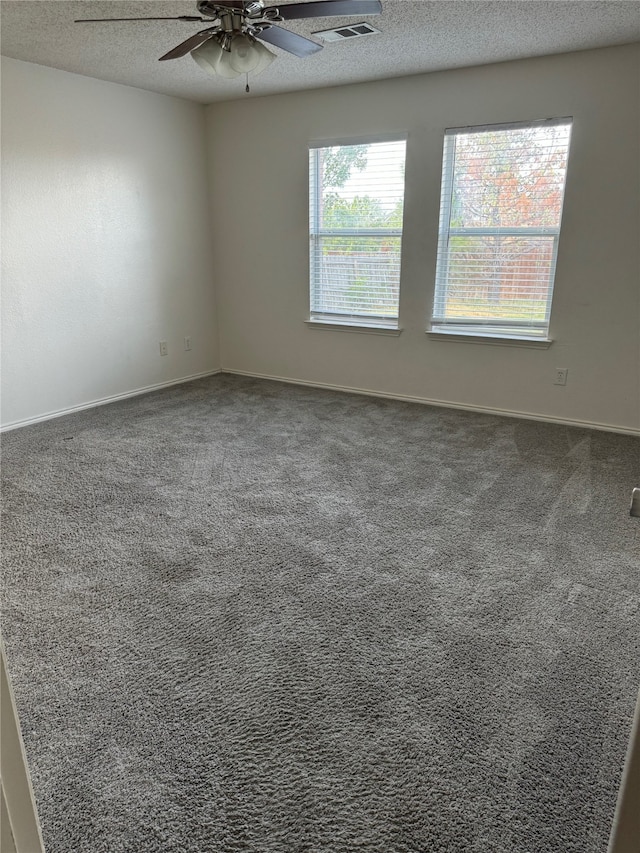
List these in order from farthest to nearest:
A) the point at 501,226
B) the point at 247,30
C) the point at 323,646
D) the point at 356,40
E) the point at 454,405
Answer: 1. the point at 454,405
2. the point at 501,226
3. the point at 356,40
4. the point at 247,30
5. the point at 323,646

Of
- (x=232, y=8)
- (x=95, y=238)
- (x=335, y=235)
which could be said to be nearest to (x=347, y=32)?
(x=232, y=8)

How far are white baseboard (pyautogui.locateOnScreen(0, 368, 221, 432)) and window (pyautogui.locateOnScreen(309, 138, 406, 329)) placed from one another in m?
1.47

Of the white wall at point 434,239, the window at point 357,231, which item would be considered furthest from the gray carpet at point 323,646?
the window at point 357,231

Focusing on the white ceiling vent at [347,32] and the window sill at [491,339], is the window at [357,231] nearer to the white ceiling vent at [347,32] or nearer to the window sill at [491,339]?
the window sill at [491,339]

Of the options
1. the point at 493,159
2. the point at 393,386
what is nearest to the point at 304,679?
the point at 393,386

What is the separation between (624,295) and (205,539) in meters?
3.17

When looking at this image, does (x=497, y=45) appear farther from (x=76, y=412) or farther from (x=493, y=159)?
(x=76, y=412)

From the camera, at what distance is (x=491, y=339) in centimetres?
421

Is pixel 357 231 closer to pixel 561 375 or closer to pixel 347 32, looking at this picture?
pixel 347 32

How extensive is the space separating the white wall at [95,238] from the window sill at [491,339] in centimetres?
241

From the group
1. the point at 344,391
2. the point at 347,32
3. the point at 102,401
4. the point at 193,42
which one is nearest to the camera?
the point at 193,42

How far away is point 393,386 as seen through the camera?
4781mm

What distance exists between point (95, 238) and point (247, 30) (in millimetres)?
2576

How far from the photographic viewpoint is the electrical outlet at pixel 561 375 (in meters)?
4.04
